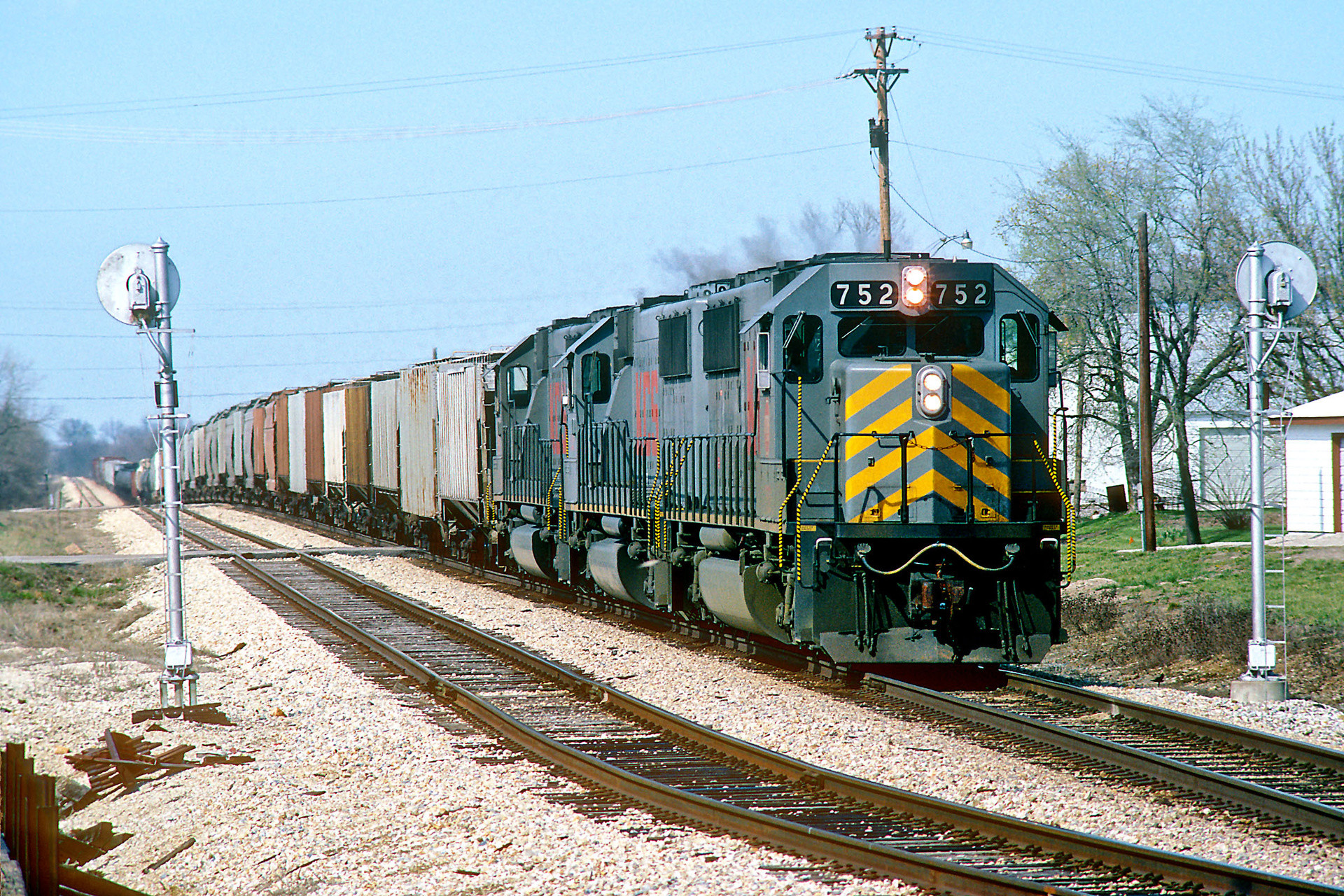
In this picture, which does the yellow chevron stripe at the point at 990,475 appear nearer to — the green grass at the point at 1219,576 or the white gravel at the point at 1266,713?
the white gravel at the point at 1266,713

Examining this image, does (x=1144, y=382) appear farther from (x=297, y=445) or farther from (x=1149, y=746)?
(x=297, y=445)

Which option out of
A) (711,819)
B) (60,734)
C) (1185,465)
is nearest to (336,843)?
(711,819)

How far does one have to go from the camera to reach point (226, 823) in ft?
24.6

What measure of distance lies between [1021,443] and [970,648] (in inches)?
78.1

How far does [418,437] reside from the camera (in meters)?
27.4

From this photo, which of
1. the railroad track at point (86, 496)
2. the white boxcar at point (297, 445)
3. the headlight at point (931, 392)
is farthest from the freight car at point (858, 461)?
the railroad track at point (86, 496)

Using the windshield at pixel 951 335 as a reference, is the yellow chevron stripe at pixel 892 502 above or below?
below

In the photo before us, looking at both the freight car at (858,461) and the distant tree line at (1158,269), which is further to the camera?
the distant tree line at (1158,269)

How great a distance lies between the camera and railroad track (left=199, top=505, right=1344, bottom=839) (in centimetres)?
739

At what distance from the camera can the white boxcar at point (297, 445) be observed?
39.1 meters

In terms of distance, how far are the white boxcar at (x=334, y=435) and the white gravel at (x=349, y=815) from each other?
22.1m

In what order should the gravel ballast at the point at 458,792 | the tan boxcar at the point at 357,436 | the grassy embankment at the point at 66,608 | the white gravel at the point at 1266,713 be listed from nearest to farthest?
the gravel ballast at the point at 458,792
the white gravel at the point at 1266,713
the grassy embankment at the point at 66,608
the tan boxcar at the point at 357,436

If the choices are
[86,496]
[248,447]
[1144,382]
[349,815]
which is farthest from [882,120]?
[86,496]

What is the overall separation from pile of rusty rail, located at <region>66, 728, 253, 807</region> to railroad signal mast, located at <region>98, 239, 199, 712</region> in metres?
0.95
